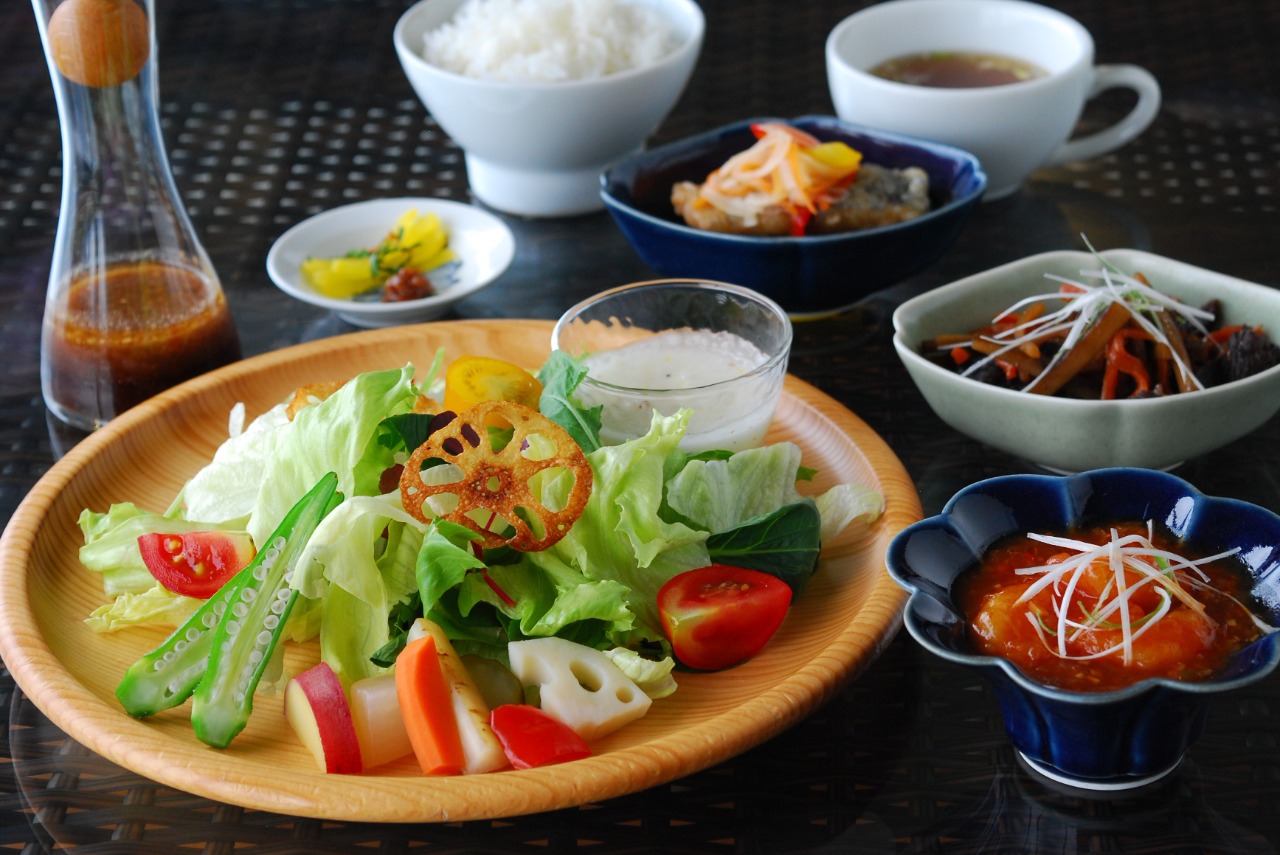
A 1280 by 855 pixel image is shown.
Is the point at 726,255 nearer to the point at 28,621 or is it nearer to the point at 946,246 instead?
the point at 946,246

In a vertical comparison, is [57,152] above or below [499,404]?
below

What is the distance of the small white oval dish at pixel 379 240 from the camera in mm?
2121

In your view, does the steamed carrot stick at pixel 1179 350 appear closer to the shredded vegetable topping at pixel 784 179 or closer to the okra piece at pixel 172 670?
the shredded vegetable topping at pixel 784 179

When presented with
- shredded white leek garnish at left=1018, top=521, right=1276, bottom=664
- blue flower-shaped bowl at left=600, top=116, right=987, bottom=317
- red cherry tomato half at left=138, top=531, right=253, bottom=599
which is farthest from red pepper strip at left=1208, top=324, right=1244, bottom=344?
red cherry tomato half at left=138, top=531, right=253, bottom=599

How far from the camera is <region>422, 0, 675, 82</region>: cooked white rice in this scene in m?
2.38

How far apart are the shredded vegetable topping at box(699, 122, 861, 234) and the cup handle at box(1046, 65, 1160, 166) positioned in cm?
59

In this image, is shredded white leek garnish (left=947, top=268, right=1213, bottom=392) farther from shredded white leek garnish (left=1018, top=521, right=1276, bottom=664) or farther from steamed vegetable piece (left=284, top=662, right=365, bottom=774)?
steamed vegetable piece (left=284, top=662, right=365, bottom=774)

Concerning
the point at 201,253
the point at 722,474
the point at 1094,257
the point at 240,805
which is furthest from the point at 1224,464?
the point at 201,253

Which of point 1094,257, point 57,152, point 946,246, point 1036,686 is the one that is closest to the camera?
point 1036,686

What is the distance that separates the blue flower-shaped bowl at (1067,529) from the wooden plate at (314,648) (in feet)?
0.38

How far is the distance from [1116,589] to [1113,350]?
0.57 metres

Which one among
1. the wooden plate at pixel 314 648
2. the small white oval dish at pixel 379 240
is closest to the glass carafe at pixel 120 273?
the wooden plate at pixel 314 648

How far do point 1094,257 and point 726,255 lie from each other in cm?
54

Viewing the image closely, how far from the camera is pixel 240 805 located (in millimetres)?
1227
